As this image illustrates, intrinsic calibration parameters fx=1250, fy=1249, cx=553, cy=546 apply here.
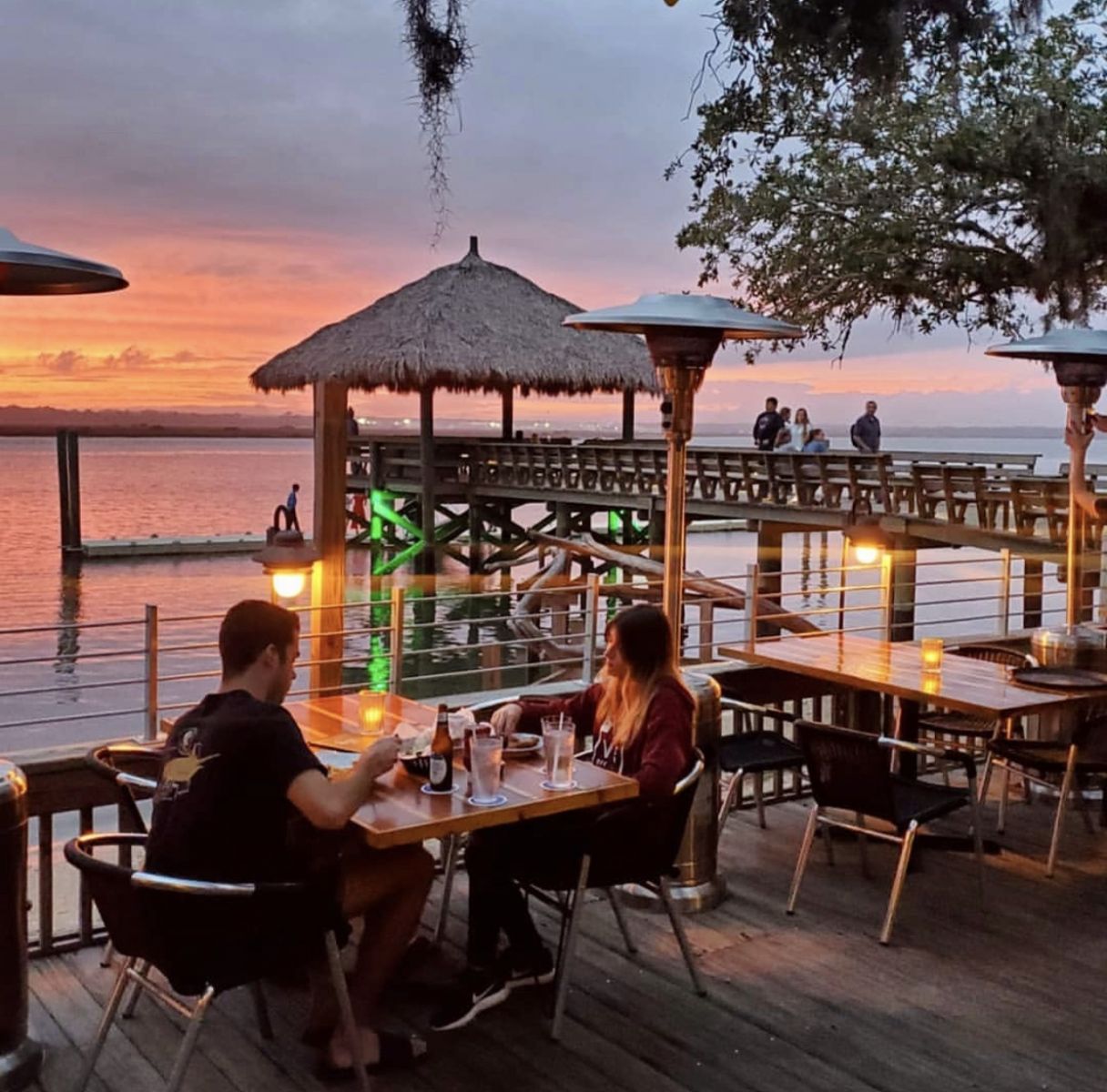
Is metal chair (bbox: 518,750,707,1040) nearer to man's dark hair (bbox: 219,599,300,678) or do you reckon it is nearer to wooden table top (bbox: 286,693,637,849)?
wooden table top (bbox: 286,693,637,849)

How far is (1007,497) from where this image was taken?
1451cm

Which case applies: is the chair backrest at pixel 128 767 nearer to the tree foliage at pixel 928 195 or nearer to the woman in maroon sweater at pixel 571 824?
the woman in maroon sweater at pixel 571 824

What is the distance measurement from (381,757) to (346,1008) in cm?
64

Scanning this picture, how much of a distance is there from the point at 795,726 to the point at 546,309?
50.7 ft

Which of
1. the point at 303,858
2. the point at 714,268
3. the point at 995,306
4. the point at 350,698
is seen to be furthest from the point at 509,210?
the point at 303,858

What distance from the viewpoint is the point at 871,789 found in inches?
163

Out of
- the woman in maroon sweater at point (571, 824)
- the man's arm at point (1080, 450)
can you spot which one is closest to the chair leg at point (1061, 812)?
the man's arm at point (1080, 450)

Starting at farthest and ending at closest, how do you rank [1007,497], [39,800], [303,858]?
[1007,497], [39,800], [303,858]

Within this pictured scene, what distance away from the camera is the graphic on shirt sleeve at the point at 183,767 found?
109 inches

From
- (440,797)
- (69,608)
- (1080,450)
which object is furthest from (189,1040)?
(69,608)

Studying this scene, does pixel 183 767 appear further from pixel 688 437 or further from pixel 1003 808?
pixel 1003 808

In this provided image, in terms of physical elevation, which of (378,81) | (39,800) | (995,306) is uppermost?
(378,81)

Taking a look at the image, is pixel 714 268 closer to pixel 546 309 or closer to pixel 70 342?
pixel 546 309

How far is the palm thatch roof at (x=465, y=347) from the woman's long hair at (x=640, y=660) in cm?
1230
